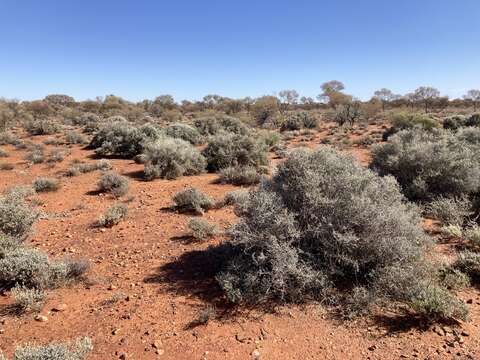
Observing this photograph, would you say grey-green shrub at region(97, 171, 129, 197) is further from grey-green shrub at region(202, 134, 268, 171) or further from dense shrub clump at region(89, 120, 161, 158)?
dense shrub clump at region(89, 120, 161, 158)

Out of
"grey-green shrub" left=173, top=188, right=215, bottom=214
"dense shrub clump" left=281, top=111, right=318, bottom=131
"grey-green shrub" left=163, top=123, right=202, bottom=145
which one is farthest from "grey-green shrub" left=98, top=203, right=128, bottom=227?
"dense shrub clump" left=281, top=111, right=318, bottom=131

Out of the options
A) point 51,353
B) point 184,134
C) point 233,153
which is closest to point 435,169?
point 233,153

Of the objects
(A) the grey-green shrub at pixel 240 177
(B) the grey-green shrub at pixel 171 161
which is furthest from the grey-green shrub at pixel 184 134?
(A) the grey-green shrub at pixel 240 177

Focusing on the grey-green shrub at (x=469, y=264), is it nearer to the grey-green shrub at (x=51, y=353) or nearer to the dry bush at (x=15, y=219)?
the grey-green shrub at (x=51, y=353)

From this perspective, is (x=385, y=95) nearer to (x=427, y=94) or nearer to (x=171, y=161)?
(x=427, y=94)

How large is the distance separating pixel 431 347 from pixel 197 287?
9.19 ft

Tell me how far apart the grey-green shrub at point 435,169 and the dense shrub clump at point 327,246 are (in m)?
3.55

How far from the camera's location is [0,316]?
3.83 meters

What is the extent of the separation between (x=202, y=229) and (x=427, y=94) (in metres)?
58.9

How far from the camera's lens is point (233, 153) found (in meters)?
12.3

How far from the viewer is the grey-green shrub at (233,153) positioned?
482 inches

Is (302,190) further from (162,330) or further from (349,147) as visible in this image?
(349,147)

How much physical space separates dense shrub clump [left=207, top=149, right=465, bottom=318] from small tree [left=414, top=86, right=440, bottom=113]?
55.7m

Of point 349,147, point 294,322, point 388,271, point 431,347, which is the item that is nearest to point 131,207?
point 294,322
